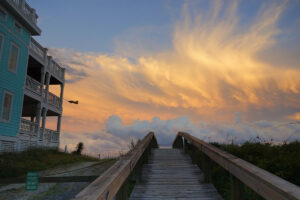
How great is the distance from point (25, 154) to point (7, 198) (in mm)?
8163

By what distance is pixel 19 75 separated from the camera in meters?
18.0

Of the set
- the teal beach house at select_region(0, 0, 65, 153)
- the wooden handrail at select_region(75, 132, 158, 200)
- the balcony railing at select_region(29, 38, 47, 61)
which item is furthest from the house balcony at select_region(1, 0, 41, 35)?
the wooden handrail at select_region(75, 132, 158, 200)

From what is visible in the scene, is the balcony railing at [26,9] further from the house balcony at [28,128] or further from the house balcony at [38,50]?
the house balcony at [28,128]

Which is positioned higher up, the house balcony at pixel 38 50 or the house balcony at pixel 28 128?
the house balcony at pixel 38 50

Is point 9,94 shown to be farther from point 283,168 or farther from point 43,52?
point 283,168

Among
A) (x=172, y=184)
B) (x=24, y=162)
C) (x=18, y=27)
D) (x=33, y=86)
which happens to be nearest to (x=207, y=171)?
(x=172, y=184)

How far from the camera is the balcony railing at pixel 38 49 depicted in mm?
20438

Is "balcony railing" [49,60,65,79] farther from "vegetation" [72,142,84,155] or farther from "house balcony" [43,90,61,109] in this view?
"vegetation" [72,142,84,155]

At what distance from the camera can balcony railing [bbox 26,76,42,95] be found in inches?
773

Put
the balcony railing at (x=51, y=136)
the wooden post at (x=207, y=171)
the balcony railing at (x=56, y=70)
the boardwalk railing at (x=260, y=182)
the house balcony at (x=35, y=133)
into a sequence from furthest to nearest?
the balcony railing at (x=56, y=70) < the balcony railing at (x=51, y=136) < the house balcony at (x=35, y=133) < the wooden post at (x=207, y=171) < the boardwalk railing at (x=260, y=182)

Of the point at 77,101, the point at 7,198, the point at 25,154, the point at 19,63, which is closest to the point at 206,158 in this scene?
the point at 7,198

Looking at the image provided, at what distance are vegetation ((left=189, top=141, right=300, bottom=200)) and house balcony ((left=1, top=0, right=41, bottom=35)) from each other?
49.7ft

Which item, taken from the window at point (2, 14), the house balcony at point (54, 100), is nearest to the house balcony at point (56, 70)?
the house balcony at point (54, 100)

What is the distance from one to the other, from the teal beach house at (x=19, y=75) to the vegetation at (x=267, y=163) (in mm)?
13735
